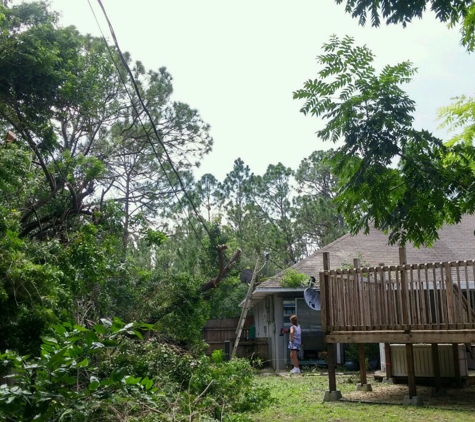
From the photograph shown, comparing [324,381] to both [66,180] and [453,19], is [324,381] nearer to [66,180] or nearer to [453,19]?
[66,180]

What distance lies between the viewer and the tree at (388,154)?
6.19m

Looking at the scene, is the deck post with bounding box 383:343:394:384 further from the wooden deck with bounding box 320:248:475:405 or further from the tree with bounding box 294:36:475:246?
the tree with bounding box 294:36:475:246

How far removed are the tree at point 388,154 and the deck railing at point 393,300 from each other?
366cm

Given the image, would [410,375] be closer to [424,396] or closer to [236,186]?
[424,396]

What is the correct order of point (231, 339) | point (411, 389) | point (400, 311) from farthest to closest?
point (231, 339), point (400, 311), point (411, 389)

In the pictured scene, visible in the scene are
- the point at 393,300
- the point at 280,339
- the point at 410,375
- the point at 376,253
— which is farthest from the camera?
the point at 376,253

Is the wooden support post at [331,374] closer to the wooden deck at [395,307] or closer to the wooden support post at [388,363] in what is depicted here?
the wooden deck at [395,307]

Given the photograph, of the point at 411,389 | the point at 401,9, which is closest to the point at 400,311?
the point at 411,389

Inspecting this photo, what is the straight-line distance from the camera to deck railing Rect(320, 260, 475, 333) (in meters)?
10.1

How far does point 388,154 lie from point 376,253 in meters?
17.0

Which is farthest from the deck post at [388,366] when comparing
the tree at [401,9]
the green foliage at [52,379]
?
the green foliage at [52,379]

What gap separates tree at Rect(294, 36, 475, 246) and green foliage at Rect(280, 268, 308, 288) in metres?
14.1

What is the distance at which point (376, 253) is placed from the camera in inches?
891

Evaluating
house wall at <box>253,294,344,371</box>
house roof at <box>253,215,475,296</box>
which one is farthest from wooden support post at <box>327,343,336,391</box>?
house roof at <box>253,215,475,296</box>
